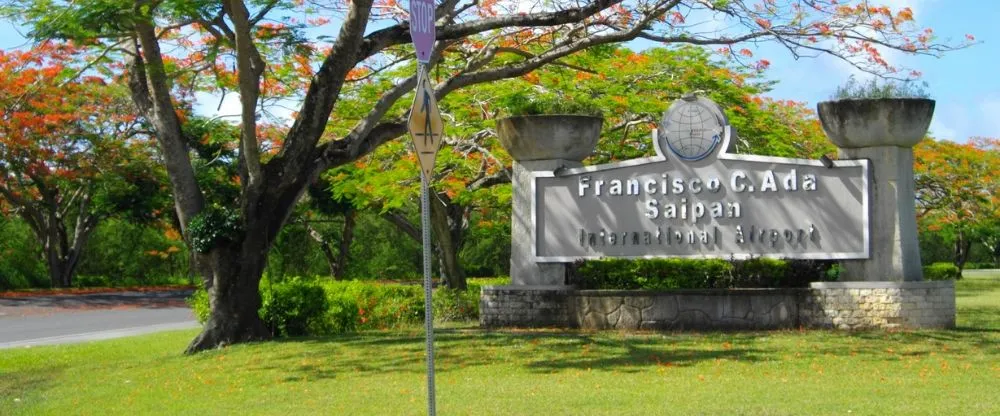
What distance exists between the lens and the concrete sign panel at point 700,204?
54.3 ft

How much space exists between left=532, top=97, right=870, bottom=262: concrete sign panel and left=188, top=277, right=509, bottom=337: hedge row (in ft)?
13.1

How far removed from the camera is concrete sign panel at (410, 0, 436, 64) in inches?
305

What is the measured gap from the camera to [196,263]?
1744 cm

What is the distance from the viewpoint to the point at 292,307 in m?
18.7

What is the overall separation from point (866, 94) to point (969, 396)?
660 cm

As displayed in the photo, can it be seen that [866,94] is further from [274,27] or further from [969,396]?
[274,27]

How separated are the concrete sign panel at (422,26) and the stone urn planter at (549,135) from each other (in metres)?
9.91

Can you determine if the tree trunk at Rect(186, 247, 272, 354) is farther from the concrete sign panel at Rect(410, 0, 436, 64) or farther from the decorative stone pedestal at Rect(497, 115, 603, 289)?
the concrete sign panel at Rect(410, 0, 436, 64)

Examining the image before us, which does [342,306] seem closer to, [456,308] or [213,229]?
[456,308]

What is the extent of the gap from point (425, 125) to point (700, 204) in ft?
32.8

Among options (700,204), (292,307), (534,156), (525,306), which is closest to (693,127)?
(700,204)

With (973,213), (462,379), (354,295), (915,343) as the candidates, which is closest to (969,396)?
(915,343)

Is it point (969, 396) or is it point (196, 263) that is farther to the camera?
point (196, 263)

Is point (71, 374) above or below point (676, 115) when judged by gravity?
below
